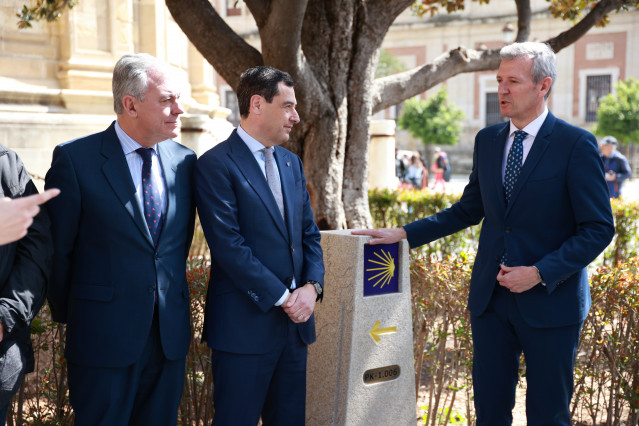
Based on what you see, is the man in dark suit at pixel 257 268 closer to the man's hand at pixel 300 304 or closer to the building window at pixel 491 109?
the man's hand at pixel 300 304

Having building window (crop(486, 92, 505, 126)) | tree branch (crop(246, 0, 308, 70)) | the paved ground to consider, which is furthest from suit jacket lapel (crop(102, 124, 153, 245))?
building window (crop(486, 92, 505, 126))

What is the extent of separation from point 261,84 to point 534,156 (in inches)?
49.5

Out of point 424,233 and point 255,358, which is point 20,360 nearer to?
point 255,358

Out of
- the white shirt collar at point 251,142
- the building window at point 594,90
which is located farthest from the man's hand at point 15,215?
the building window at point 594,90

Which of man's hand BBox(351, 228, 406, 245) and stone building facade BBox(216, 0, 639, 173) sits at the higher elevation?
stone building facade BBox(216, 0, 639, 173)

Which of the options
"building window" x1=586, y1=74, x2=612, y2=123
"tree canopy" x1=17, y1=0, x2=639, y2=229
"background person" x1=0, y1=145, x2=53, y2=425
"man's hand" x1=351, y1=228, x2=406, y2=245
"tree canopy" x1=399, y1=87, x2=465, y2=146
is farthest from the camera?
"building window" x1=586, y1=74, x2=612, y2=123

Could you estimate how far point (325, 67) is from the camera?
5344 millimetres

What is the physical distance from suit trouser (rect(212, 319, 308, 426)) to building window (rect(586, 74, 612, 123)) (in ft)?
134

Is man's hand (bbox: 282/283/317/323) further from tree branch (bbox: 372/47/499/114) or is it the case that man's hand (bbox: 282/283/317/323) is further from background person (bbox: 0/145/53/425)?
tree branch (bbox: 372/47/499/114)

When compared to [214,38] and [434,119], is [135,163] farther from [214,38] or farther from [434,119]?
[434,119]

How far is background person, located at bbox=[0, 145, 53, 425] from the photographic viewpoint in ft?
7.83

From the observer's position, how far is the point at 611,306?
12.5 feet

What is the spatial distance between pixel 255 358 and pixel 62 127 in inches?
319

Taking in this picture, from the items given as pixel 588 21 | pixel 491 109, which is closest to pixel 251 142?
pixel 588 21
